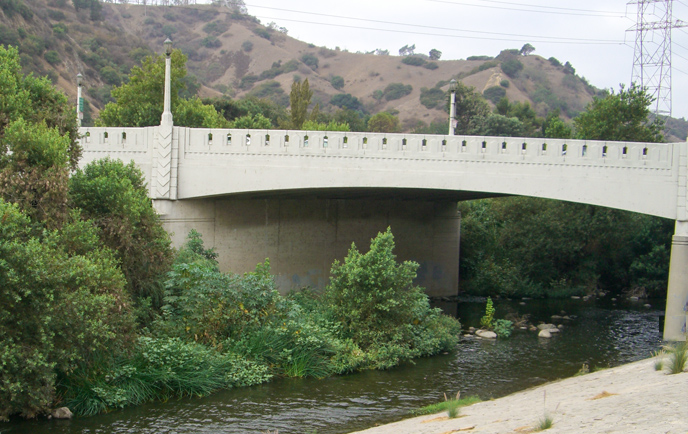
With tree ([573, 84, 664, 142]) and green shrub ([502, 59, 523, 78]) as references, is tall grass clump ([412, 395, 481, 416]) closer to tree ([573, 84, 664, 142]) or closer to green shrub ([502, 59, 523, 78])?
tree ([573, 84, 664, 142])

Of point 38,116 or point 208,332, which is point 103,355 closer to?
point 208,332

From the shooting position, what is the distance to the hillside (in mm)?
75188

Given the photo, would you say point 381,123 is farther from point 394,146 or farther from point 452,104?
point 394,146

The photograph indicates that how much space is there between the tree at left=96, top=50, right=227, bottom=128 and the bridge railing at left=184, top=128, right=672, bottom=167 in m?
12.6

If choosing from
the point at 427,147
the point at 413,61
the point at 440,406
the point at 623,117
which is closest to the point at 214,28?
the point at 413,61

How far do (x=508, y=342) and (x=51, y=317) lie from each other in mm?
14120

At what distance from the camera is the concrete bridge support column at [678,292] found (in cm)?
1950

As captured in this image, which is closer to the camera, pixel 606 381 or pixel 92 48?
pixel 606 381

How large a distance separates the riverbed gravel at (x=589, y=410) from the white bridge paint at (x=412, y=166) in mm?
6436

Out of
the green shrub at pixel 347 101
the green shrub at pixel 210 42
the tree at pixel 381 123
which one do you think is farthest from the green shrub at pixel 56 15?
the green shrub at pixel 210 42

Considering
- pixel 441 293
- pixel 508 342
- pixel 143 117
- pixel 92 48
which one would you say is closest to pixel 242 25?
pixel 92 48

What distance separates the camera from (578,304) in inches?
1126

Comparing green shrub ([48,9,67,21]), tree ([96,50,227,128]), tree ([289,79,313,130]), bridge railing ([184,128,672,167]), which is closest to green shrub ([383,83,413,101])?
green shrub ([48,9,67,21])

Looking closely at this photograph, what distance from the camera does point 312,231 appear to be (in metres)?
25.2
